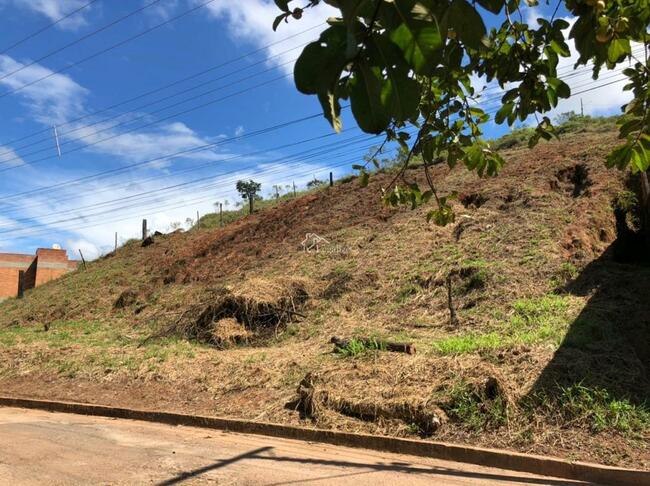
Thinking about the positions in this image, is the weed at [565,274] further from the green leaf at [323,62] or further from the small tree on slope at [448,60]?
the green leaf at [323,62]

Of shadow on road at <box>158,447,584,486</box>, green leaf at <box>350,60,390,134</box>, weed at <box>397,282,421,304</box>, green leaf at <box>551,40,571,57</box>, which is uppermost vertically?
green leaf at <box>551,40,571,57</box>

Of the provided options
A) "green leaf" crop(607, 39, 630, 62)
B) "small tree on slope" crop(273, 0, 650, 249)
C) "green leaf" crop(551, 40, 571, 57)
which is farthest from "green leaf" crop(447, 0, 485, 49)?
"green leaf" crop(551, 40, 571, 57)

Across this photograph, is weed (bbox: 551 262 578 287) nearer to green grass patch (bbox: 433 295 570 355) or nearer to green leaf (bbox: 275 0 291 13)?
green grass patch (bbox: 433 295 570 355)

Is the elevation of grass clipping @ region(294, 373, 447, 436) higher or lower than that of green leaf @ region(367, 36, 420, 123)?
lower

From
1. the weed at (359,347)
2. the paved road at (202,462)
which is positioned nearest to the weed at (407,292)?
the weed at (359,347)

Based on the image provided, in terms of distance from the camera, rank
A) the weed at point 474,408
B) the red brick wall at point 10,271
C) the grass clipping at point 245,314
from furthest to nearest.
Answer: the red brick wall at point 10,271 < the grass clipping at point 245,314 < the weed at point 474,408

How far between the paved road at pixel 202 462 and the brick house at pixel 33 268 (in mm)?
33805

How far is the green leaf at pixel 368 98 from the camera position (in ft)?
4.00

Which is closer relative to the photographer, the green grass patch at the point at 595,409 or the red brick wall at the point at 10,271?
the green grass patch at the point at 595,409

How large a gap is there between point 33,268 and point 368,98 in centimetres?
4410

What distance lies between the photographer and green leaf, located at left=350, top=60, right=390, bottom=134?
4.00ft

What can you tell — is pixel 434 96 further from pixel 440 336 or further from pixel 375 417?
pixel 440 336

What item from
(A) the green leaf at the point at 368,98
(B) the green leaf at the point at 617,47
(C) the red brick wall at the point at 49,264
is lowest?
(A) the green leaf at the point at 368,98

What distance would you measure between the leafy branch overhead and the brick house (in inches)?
1546
